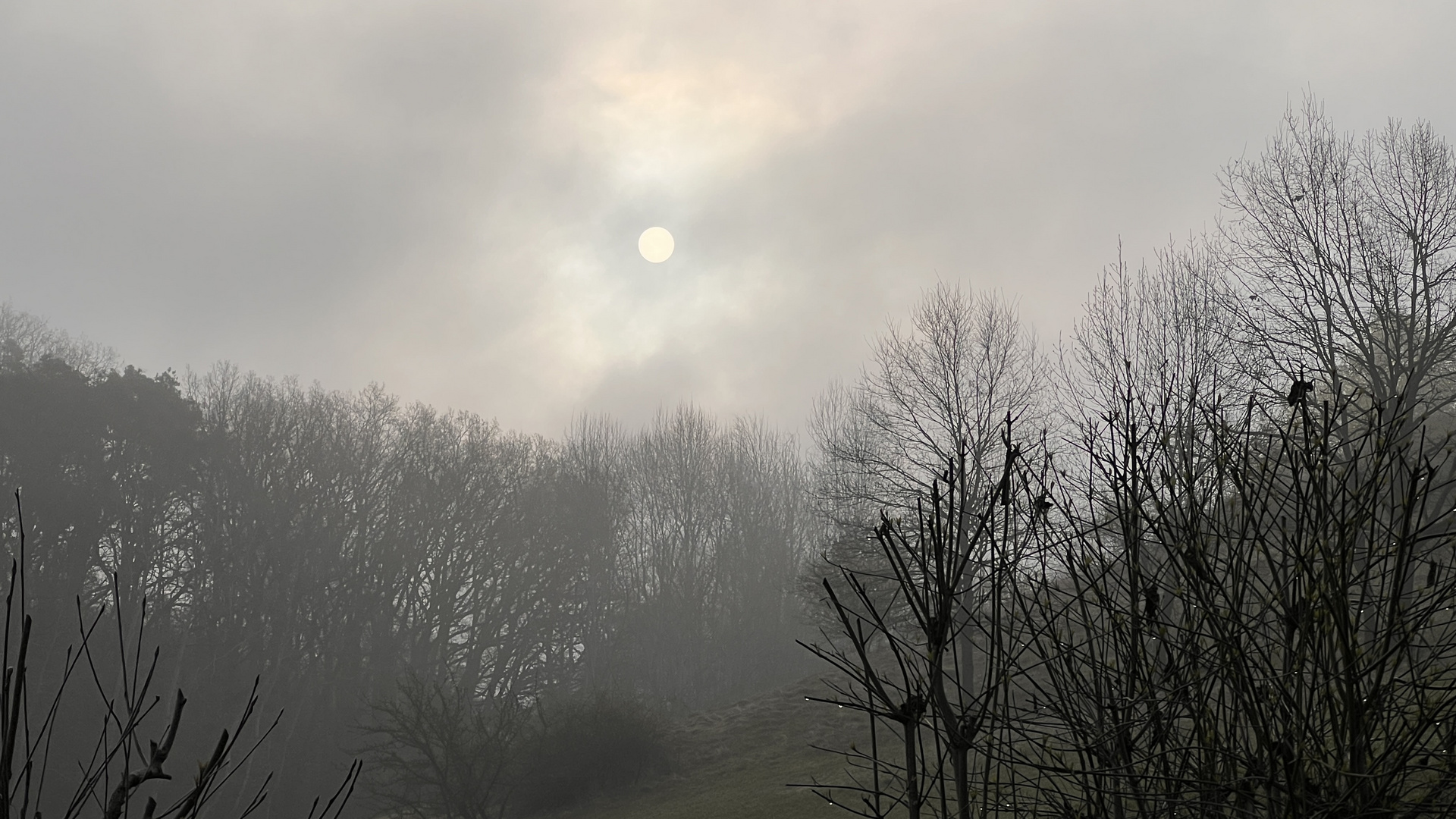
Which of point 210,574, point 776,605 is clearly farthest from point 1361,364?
point 776,605

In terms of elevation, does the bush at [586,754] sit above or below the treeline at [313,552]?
below

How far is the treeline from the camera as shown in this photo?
2347 centimetres

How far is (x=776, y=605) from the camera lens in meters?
39.6

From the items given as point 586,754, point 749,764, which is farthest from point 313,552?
Answer: point 749,764

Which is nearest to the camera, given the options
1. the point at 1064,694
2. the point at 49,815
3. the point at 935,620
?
the point at 935,620

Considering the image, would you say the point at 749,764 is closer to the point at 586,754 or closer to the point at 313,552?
the point at 586,754

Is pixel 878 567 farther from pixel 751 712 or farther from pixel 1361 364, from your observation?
pixel 1361 364

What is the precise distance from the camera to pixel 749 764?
20016 mm

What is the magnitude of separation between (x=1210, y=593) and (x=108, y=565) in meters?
27.2

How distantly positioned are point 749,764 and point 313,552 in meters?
14.2

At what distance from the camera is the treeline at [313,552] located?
23.5 metres

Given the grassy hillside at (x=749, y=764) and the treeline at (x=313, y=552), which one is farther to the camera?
the treeline at (x=313, y=552)

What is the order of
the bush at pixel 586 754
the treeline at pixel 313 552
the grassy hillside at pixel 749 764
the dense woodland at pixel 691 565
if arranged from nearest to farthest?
1. the dense woodland at pixel 691 565
2. the grassy hillside at pixel 749 764
3. the bush at pixel 586 754
4. the treeline at pixel 313 552

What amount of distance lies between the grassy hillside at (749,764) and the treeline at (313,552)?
2325mm
